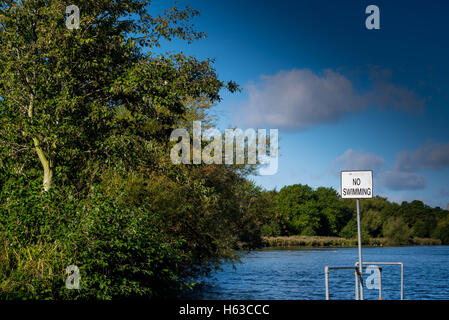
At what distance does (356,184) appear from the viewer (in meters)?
11.0

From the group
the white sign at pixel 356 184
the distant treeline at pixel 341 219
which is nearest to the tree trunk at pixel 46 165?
the white sign at pixel 356 184

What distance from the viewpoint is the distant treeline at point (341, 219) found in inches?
4050

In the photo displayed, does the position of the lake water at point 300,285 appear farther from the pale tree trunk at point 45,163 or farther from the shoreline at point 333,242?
the shoreline at point 333,242

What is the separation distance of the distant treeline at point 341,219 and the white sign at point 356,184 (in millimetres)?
85842

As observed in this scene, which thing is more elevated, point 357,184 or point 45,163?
point 45,163

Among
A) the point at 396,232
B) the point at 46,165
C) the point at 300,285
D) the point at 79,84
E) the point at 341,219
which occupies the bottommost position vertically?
the point at 300,285

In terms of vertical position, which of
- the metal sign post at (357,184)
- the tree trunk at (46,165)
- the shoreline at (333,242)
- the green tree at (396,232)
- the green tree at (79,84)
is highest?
the green tree at (79,84)

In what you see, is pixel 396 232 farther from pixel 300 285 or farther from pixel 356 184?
pixel 356 184

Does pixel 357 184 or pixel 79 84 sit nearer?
pixel 357 184

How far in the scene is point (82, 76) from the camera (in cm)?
1590

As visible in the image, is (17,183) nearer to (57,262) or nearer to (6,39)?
(57,262)

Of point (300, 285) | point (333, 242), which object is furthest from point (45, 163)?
point (333, 242)

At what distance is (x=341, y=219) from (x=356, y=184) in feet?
338
